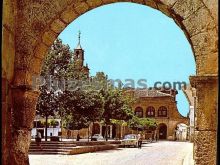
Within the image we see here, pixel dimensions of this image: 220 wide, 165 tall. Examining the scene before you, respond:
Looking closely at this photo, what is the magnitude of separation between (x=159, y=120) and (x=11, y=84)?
7160 centimetres

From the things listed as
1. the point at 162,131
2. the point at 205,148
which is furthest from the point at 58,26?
the point at 162,131

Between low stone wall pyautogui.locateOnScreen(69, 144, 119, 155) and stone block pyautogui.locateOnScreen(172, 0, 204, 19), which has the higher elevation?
stone block pyautogui.locateOnScreen(172, 0, 204, 19)

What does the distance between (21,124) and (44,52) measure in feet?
3.73

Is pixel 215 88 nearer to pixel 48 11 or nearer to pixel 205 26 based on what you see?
pixel 205 26

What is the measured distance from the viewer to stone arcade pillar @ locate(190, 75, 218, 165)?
540cm

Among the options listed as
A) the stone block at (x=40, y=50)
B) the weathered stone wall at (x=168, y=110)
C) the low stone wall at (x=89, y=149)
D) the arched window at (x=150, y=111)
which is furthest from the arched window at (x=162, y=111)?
the stone block at (x=40, y=50)

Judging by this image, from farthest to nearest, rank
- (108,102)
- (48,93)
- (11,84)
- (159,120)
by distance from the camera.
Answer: (159,120)
(108,102)
(48,93)
(11,84)

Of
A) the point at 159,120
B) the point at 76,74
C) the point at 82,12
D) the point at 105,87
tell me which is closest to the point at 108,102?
the point at 105,87

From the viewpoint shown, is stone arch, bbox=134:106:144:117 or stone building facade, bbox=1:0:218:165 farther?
stone arch, bbox=134:106:144:117

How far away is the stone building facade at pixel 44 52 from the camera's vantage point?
5.46 metres

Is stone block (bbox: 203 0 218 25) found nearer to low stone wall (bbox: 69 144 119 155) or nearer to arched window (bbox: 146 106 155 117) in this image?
low stone wall (bbox: 69 144 119 155)

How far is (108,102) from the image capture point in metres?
36.1

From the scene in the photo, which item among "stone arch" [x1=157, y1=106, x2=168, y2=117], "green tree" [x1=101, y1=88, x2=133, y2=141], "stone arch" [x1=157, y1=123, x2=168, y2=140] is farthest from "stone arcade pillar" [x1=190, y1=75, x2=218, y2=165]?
"stone arch" [x1=157, y1=106, x2=168, y2=117]

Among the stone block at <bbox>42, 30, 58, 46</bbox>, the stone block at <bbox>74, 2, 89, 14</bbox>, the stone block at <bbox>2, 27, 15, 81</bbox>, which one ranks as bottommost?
the stone block at <bbox>2, 27, 15, 81</bbox>
